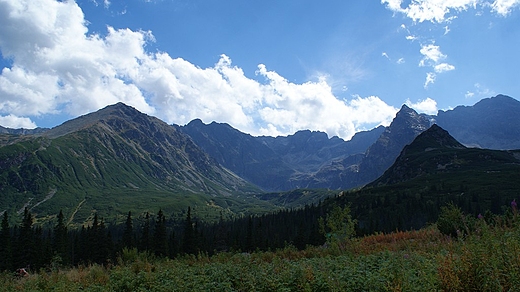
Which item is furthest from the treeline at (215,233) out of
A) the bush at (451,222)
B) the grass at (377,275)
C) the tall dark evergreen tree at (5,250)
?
the grass at (377,275)

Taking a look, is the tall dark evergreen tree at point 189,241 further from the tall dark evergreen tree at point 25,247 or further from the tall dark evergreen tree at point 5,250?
the tall dark evergreen tree at point 5,250

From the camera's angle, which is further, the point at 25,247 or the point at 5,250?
the point at 5,250

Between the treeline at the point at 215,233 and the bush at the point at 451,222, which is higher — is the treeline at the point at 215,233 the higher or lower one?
the lower one

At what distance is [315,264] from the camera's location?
490 inches

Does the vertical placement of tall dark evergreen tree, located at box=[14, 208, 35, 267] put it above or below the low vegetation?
below

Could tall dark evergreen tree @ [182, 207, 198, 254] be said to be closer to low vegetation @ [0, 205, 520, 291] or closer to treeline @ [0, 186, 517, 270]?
treeline @ [0, 186, 517, 270]

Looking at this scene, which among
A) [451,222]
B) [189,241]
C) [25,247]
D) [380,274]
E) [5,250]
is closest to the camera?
[380,274]

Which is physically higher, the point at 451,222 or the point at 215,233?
the point at 451,222

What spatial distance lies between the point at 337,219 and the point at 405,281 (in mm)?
18306

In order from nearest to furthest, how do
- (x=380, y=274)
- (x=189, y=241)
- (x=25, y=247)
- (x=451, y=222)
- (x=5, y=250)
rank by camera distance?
(x=380, y=274) < (x=451, y=222) < (x=25, y=247) < (x=5, y=250) < (x=189, y=241)

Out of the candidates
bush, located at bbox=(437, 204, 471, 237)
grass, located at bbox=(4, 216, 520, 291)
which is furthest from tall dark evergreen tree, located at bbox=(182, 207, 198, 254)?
bush, located at bbox=(437, 204, 471, 237)

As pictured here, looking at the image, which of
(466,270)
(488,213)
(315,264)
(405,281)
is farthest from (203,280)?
(488,213)

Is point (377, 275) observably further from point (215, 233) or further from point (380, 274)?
point (215, 233)

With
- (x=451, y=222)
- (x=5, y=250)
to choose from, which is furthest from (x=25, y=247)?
(x=451, y=222)
